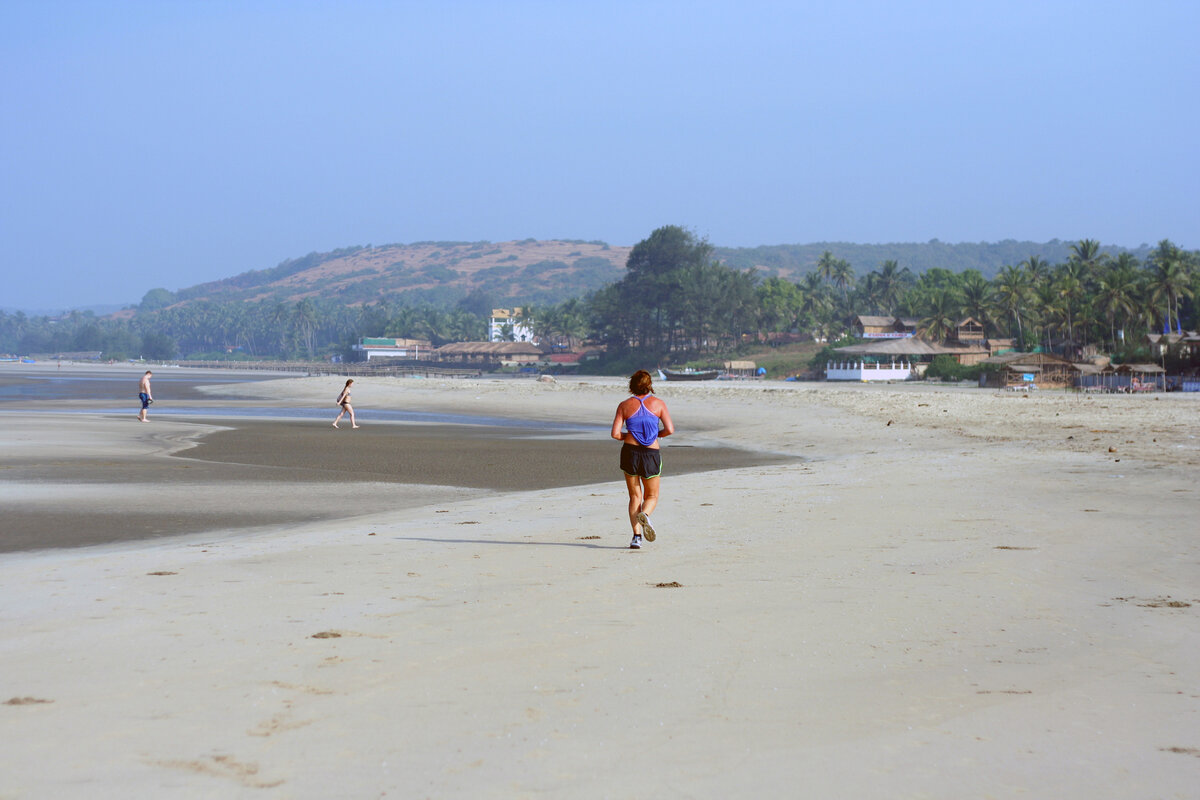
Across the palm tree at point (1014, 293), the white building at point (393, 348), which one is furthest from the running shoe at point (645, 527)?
the white building at point (393, 348)

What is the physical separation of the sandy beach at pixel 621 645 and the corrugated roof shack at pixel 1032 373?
4536cm

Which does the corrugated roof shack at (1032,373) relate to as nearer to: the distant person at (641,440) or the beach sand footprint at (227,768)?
the distant person at (641,440)

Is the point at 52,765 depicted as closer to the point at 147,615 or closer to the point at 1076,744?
the point at 147,615

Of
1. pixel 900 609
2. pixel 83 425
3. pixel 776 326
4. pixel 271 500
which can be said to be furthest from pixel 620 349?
pixel 900 609

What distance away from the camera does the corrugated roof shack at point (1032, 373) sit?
56.0 m

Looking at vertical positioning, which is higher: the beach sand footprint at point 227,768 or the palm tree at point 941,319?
the palm tree at point 941,319

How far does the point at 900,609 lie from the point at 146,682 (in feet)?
15.0

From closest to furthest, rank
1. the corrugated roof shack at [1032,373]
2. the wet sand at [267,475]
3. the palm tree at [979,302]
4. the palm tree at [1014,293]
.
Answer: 1. the wet sand at [267,475]
2. the corrugated roof shack at [1032,373]
3. the palm tree at [1014,293]
4. the palm tree at [979,302]

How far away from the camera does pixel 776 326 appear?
119 meters

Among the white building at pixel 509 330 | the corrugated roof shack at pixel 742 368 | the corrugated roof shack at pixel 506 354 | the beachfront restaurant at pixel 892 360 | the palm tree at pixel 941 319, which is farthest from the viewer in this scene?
the white building at pixel 509 330

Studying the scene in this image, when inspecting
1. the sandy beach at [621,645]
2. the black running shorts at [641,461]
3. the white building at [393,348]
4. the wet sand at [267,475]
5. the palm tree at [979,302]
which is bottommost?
the wet sand at [267,475]

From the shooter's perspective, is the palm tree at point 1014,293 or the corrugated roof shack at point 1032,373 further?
the palm tree at point 1014,293

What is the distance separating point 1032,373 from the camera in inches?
2266

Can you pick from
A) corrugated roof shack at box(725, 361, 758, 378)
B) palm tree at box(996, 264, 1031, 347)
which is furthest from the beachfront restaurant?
corrugated roof shack at box(725, 361, 758, 378)
